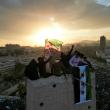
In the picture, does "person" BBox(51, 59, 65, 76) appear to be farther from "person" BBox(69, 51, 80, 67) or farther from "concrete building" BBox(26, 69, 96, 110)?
"person" BBox(69, 51, 80, 67)

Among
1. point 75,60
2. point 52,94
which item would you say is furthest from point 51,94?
point 75,60

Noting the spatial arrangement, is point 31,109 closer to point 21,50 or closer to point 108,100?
point 108,100

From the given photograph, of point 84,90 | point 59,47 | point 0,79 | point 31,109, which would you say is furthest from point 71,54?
point 0,79

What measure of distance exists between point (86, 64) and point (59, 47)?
165 cm

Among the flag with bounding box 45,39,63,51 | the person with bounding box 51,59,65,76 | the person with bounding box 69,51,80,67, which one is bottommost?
the person with bounding box 51,59,65,76

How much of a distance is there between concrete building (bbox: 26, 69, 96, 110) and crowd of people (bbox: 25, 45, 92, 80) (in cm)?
26

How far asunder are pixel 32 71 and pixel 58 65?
1723 mm

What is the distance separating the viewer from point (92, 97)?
16844 millimetres

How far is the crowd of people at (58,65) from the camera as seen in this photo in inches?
569

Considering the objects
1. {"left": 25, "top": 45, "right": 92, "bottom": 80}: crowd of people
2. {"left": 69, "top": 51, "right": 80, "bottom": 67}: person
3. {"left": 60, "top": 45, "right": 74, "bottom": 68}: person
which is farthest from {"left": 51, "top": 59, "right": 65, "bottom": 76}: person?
{"left": 69, "top": 51, "right": 80, "bottom": 67}: person

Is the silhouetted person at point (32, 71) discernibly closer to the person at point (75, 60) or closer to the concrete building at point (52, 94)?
the concrete building at point (52, 94)

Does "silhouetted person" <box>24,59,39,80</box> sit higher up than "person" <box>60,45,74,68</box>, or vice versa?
"person" <box>60,45,74,68</box>

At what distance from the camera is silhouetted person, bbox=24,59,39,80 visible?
14.4 meters

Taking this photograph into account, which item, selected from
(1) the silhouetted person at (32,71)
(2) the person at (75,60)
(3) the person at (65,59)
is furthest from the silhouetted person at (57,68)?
(1) the silhouetted person at (32,71)
